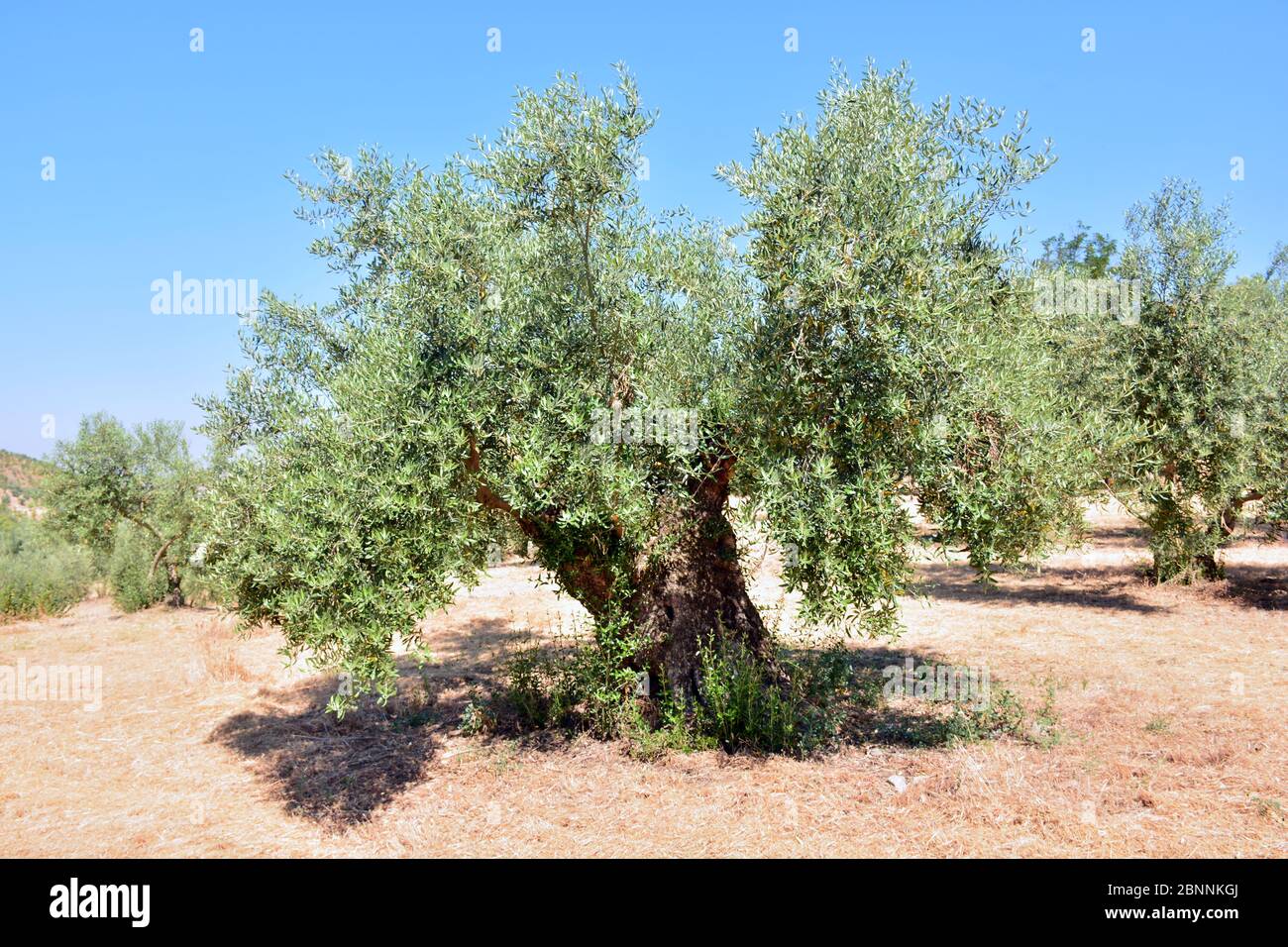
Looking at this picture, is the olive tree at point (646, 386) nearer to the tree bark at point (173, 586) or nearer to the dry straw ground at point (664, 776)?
the dry straw ground at point (664, 776)

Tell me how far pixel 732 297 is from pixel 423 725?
7.82 meters

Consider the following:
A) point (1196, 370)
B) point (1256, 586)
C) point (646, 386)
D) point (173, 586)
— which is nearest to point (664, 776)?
point (646, 386)

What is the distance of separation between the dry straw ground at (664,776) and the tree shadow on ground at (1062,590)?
3.09m

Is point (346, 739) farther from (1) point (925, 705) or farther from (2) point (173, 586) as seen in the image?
(2) point (173, 586)

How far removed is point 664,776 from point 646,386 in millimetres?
4509

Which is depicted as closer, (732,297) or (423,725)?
(732,297)

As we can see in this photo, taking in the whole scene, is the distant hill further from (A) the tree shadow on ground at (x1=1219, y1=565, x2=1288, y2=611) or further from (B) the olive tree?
(A) the tree shadow on ground at (x1=1219, y1=565, x2=1288, y2=611)

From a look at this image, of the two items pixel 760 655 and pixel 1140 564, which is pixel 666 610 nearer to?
pixel 760 655

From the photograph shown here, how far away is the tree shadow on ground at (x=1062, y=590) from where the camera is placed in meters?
19.1

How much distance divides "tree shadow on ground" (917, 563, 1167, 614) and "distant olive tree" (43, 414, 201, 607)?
67.2 feet

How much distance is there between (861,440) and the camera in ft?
25.7

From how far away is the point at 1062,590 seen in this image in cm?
2084

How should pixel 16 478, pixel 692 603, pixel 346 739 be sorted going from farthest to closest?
pixel 16 478 → pixel 346 739 → pixel 692 603
